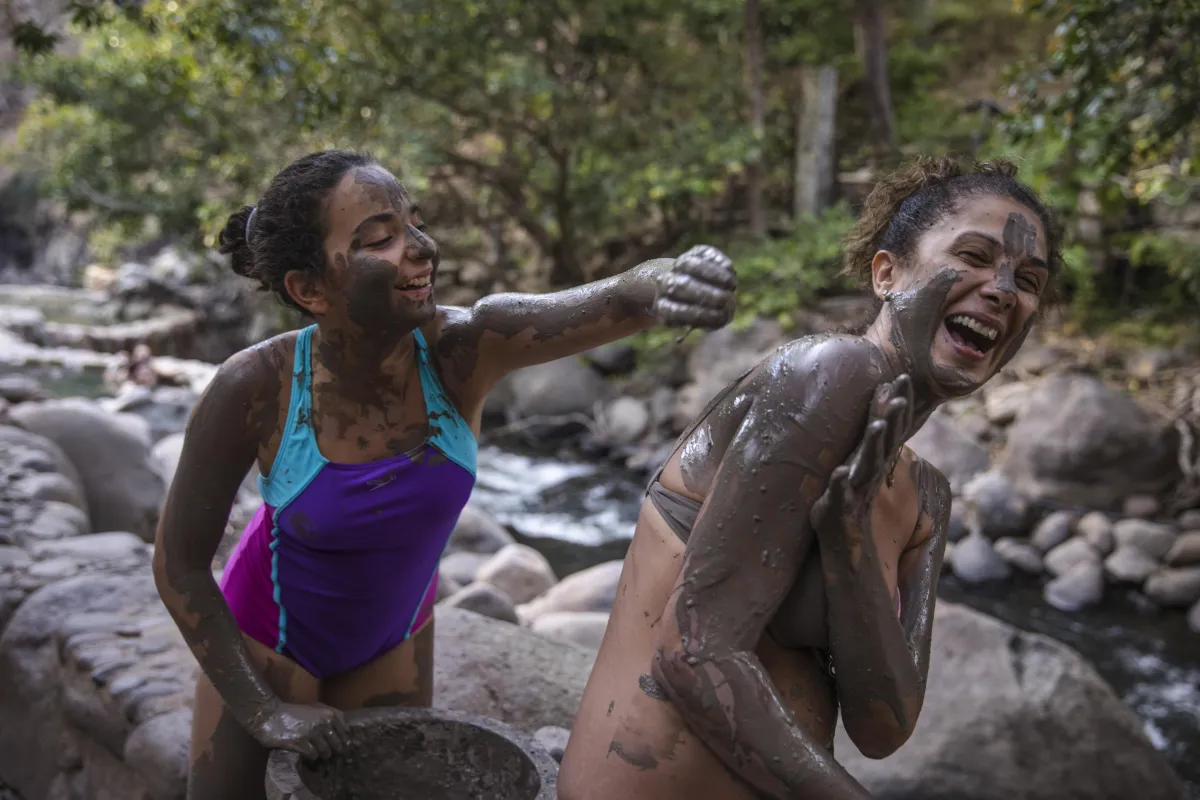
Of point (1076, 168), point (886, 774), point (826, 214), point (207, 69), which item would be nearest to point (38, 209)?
point (207, 69)

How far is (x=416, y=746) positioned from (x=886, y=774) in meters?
2.63

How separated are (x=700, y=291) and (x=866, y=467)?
1.10 ft

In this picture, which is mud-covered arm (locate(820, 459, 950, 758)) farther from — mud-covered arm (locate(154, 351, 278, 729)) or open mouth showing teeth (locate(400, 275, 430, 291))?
mud-covered arm (locate(154, 351, 278, 729))

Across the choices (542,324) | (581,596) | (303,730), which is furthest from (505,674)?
(581,596)

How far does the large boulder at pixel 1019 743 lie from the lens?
4.03 m

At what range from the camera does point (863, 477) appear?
1.34m

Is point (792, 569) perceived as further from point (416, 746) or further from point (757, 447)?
point (416, 746)

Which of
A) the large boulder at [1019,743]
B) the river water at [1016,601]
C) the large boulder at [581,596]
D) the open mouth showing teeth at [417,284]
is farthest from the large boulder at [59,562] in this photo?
the river water at [1016,601]

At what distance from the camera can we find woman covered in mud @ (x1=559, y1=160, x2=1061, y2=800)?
1.39m

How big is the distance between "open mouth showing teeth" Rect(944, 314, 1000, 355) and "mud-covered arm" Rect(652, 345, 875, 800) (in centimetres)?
20

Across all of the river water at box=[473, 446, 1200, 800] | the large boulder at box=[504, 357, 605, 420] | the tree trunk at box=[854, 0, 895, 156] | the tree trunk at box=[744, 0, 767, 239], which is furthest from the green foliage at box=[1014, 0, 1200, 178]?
the large boulder at box=[504, 357, 605, 420]

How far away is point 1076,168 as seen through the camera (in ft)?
29.9

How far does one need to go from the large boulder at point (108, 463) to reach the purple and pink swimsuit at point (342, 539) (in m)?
3.99

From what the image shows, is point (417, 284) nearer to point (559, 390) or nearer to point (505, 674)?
point (505, 674)
